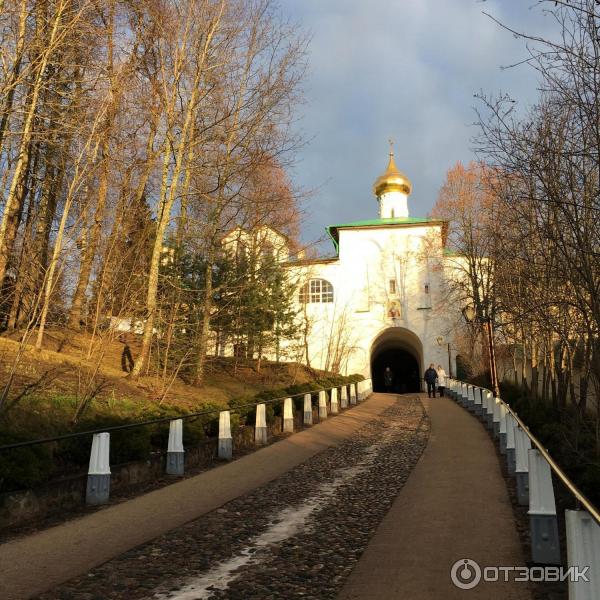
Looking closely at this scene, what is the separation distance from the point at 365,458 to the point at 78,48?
38.7 feet

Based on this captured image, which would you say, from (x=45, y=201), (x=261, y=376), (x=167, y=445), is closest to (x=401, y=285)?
(x=261, y=376)

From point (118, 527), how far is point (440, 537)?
10.9ft

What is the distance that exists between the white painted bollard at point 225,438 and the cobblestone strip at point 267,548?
185 centimetres

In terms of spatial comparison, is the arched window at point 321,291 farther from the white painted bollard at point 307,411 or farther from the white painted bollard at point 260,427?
the white painted bollard at point 260,427

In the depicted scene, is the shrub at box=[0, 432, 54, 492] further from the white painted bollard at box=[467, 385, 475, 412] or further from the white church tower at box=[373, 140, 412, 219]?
the white church tower at box=[373, 140, 412, 219]

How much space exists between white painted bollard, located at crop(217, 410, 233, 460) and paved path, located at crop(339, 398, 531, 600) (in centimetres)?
348

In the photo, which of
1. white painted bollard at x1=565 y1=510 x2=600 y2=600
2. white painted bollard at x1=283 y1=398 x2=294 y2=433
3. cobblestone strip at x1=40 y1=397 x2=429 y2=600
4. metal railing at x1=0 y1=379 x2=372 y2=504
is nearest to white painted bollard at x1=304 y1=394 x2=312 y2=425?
metal railing at x1=0 y1=379 x2=372 y2=504

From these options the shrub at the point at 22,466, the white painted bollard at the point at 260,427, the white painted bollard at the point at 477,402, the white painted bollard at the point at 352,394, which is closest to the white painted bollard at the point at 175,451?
the shrub at the point at 22,466

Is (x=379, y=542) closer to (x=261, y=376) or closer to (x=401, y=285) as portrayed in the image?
(x=261, y=376)

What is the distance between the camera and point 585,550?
2.94 meters

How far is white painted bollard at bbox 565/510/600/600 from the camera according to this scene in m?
2.86

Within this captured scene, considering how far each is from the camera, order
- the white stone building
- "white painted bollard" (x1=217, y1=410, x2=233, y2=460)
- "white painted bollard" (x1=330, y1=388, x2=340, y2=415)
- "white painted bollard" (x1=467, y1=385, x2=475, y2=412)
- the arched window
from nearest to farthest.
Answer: "white painted bollard" (x1=217, y1=410, x2=233, y2=460)
"white painted bollard" (x1=330, y1=388, x2=340, y2=415)
"white painted bollard" (x1=467, y1=385, x2=475, y2=412)
the white stone building
the arched window

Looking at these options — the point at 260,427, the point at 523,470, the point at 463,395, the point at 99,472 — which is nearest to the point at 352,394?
the point at 463,395

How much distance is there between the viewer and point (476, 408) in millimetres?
18656
